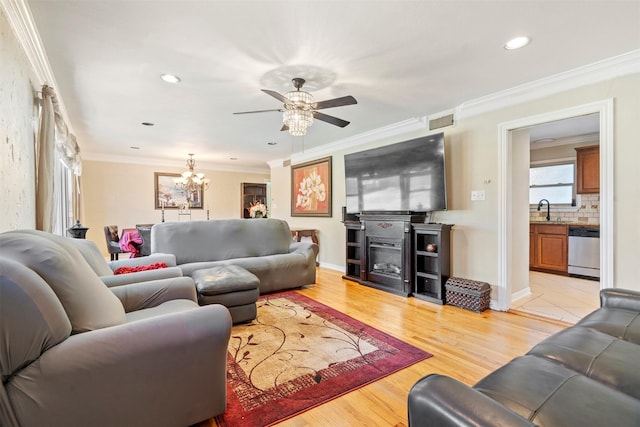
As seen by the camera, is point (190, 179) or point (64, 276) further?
point (190, 179)

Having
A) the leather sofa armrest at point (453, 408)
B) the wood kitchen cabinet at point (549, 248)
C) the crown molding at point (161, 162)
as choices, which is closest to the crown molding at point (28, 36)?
the leather sofa armrest at point (453, 408)

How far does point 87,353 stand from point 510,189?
387cm

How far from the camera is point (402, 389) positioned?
1858 mm

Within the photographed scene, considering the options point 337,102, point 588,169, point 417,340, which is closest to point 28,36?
point 337,102

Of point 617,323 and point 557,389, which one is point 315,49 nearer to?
point 557,389

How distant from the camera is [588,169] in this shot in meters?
4.91

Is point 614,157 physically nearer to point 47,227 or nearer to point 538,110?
point 538,110

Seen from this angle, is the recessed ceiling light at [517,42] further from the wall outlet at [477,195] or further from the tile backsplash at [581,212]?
the tile backsplash at [581,212]

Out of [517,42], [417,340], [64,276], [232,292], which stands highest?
[517,42]

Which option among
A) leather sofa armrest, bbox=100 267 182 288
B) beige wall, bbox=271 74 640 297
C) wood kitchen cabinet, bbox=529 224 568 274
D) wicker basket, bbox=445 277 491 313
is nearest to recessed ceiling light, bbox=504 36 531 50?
beige wall, bbox=271 74 640 297

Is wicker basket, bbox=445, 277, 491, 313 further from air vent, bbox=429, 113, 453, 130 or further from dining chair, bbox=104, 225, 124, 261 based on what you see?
dining chair, bbox=104, 225, 124, 261

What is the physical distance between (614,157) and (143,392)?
3.79 m

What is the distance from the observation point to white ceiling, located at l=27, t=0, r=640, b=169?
1896 millimetres

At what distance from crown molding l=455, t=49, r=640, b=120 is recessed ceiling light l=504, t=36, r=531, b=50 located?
86 cm
